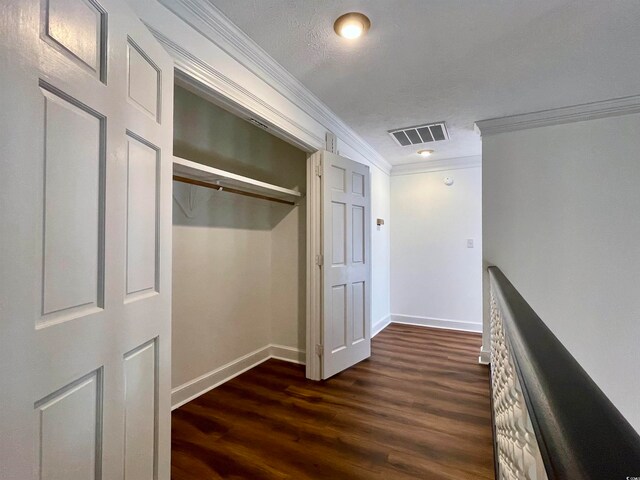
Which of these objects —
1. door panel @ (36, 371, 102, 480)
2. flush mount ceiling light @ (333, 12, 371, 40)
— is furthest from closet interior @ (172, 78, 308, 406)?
door panel @ (36, 371, 102, 480)

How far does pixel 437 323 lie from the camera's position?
4.27 m

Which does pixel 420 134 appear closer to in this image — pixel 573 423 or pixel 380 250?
pixel 380 250

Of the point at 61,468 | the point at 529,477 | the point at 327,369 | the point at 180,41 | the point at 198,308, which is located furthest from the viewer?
the point at 327,369

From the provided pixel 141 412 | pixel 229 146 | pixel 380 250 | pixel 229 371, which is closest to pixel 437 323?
pixel 380 250

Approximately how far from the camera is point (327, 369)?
8.73ft

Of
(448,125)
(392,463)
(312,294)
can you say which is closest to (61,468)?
(392,463)

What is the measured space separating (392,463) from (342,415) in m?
0.52

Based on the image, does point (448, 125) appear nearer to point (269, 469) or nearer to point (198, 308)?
point (198, 308)

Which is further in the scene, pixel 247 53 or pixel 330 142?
pixel 330 142

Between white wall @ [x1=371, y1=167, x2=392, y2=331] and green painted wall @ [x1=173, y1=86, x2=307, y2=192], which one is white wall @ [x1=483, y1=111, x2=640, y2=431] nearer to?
white wall @ [x1=371, y1=167, x2=392, y2=331]

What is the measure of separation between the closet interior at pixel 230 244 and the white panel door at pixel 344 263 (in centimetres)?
43

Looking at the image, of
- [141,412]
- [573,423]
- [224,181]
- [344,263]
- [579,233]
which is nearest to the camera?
[573,423]

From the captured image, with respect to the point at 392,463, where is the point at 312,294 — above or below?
above

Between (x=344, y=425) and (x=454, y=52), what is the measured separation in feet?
8.30
